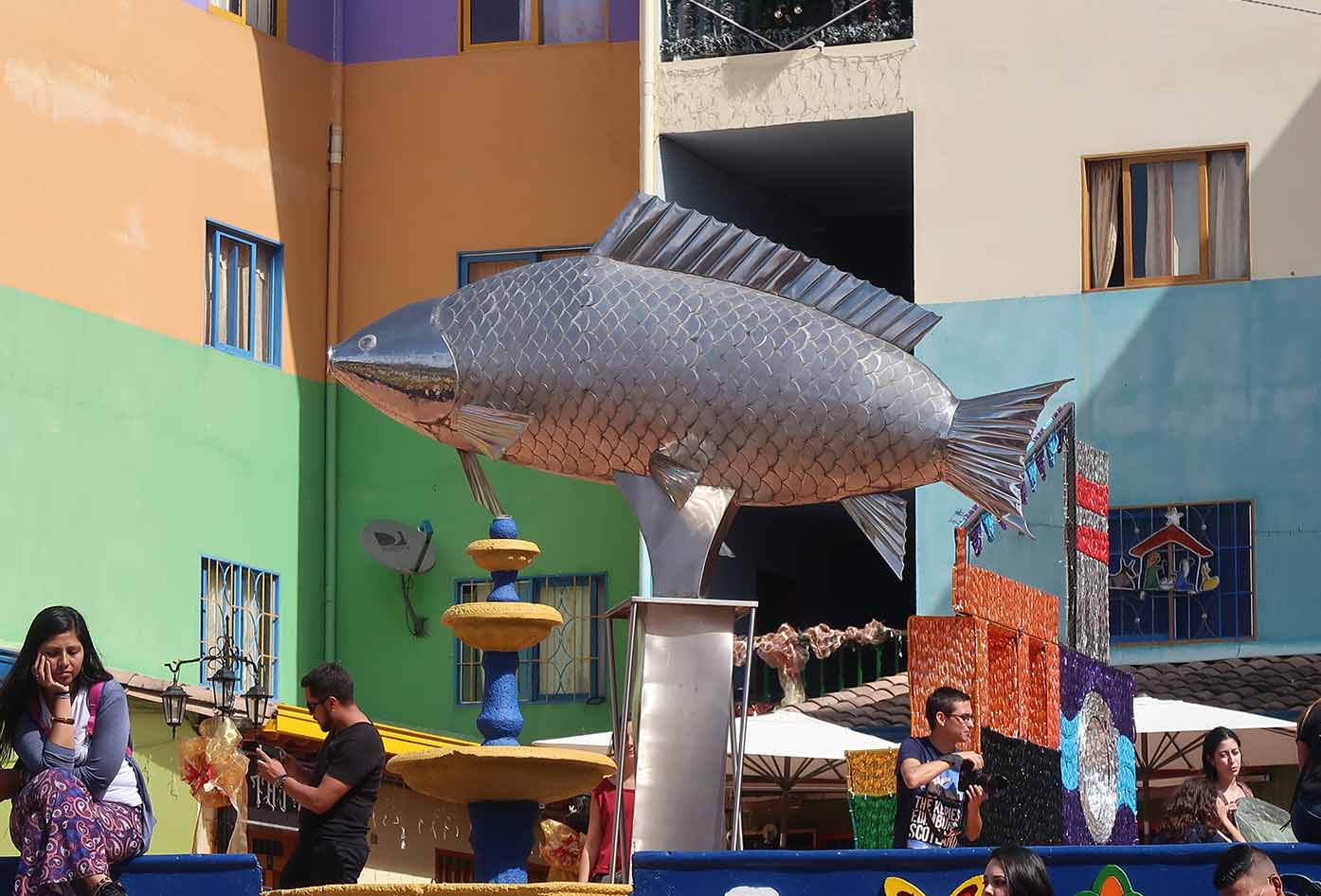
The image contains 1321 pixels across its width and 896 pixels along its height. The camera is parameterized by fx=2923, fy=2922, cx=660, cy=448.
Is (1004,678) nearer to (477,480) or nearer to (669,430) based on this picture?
(669,430)

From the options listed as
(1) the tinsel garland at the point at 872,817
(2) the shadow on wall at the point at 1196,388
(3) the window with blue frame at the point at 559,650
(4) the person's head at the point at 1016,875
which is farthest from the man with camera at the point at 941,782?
(3) the window with blue frame at the point at 559,650

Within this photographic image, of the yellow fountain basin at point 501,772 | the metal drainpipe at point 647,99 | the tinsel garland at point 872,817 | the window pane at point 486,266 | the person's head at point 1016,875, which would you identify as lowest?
the tinsel garland at point 872,817

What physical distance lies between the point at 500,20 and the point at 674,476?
14804mm

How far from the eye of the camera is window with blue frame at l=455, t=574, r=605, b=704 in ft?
91.2

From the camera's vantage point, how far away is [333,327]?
28.8 m

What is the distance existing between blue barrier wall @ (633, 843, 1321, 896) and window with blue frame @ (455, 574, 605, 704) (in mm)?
14728

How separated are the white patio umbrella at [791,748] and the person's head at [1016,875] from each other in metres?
9.48

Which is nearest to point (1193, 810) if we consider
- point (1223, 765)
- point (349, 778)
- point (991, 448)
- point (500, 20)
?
point (1223, 765)

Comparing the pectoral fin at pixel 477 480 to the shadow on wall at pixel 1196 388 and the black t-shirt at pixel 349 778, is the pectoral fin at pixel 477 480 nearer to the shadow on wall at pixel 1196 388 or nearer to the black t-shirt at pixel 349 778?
the black t-shirt at pixel 349 778

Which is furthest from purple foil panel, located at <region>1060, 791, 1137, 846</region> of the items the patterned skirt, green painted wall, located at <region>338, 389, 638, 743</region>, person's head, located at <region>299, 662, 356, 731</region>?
green painted wall, located at <region>338, 389, 638, 743</region>

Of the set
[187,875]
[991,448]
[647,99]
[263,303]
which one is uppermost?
[647,99]

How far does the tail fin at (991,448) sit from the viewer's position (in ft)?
50.2

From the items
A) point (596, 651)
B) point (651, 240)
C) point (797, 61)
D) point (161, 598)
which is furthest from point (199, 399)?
point (651, 240)

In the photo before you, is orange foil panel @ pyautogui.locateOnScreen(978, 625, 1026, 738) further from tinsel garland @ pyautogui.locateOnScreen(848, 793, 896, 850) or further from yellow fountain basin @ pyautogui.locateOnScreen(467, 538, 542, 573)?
yellow fountain basin @ pyautogui.locateOnScreen(467, 538, 542, 573)
